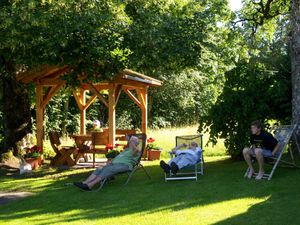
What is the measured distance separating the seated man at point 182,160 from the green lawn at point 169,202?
0.29m

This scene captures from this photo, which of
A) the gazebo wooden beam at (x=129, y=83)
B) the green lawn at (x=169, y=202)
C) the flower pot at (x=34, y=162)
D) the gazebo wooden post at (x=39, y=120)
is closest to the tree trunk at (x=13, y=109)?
the gazebo wooden post at (x=39, y=120)

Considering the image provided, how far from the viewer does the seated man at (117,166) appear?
26.6ft

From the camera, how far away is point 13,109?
1273 centimetres

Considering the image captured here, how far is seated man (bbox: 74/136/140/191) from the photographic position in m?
8.11

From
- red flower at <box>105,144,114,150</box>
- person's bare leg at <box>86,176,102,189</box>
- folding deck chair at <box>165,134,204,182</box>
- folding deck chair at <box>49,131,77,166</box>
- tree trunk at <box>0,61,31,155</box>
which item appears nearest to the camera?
person's bare leg at <box>86,176,102,189</box>

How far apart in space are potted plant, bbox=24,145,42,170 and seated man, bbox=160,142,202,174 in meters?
4.51

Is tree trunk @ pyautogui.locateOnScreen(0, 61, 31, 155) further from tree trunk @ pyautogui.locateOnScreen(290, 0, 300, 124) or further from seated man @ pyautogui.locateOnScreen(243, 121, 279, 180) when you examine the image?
tree trunk @ pyautogui.locateOnScreen(290, 0, 300, 124)

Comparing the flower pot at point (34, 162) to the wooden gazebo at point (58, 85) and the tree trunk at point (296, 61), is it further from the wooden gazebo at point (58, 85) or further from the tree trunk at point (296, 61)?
the tree trunk at point (296, 61)

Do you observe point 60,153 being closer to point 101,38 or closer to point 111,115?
point 111,115

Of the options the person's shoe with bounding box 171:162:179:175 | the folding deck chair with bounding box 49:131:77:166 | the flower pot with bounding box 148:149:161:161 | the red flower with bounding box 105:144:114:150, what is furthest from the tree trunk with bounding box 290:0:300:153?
the folding deck chair with bounding box 49:131:77:166

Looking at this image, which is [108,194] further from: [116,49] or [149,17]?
[149,17]

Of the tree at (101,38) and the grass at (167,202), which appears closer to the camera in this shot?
the grass at (167,202)

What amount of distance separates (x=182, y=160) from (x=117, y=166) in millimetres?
1271

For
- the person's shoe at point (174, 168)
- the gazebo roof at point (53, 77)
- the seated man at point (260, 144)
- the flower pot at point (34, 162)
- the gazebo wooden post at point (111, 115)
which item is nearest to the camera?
the seated man at point (260, 144)
